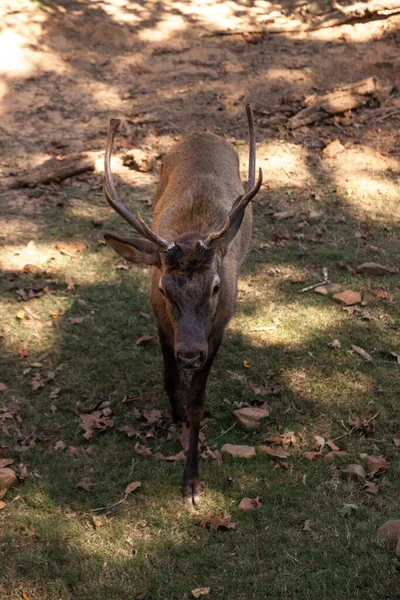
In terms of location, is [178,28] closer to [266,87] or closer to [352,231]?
[266,87]

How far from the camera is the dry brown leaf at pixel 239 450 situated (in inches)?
203

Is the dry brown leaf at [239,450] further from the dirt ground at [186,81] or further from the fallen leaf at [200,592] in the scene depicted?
the dirt ground at [186,81]

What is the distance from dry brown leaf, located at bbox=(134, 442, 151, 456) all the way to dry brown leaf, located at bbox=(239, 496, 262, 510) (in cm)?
86

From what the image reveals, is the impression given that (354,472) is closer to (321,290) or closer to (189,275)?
(189,275)

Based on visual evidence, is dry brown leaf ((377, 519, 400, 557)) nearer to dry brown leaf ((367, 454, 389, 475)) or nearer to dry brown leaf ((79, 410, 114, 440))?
dry brown leaf ((367, 454, 389, 475))

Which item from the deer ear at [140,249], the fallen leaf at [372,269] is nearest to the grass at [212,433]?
the fallen leaf at [372,269]

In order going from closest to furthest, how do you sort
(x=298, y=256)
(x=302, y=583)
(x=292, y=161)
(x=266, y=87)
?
(x=302, y=583) → (x=298, y=256) → (x=292, y=161) → (x=266, y=87)

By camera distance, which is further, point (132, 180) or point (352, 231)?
point (132, 180)

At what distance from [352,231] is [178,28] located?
689 centimetres

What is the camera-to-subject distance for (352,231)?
8.34 m

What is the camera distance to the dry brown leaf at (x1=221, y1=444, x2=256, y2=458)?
515cm

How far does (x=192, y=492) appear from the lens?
189 inches

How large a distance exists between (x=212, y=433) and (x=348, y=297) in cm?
240

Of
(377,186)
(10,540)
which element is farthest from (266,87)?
(10,540)
